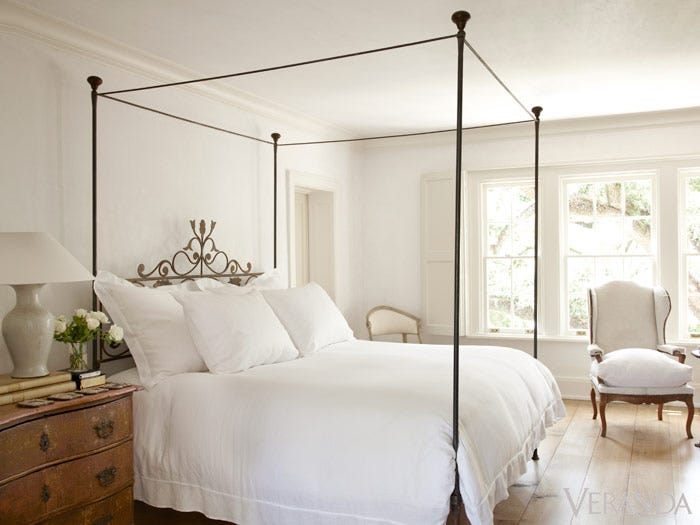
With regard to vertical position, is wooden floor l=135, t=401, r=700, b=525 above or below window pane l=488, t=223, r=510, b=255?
below

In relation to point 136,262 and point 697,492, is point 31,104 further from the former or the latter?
point 697,492

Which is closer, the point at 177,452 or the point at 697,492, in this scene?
the point at 177,452

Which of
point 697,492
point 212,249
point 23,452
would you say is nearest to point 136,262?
point 212,249

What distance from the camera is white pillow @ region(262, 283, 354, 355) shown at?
4.21 meters

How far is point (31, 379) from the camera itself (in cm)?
274

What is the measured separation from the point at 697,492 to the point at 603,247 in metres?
2.98

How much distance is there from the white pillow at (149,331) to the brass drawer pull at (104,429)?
0.51 meters

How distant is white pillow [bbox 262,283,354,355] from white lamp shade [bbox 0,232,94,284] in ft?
5.19

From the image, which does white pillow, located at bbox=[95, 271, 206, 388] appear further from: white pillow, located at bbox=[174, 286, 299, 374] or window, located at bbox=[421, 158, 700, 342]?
window, located at bbox=[421, 158, 700, 342]

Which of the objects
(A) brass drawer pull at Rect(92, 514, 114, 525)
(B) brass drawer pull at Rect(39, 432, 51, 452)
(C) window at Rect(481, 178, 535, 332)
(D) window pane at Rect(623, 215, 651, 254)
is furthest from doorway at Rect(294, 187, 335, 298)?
(B) brass drawer pull at Rect(39, 432, 51, 452)

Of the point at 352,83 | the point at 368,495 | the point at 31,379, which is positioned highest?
the point at 352,83

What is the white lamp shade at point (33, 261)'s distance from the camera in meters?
2.61

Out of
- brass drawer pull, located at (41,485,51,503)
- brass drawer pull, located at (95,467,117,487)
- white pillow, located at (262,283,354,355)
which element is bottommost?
brass drawer pull, located at (95,467,117,487)

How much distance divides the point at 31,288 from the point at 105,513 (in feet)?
3.27
